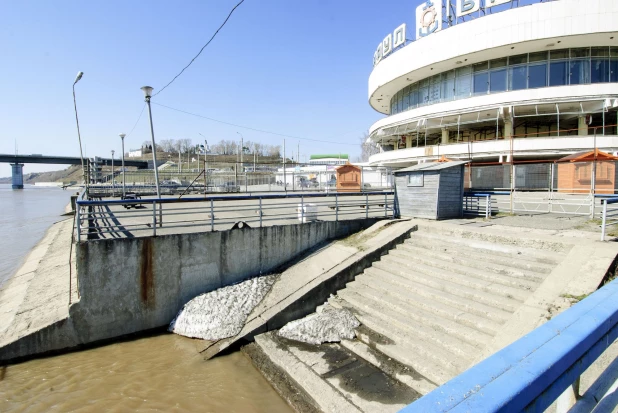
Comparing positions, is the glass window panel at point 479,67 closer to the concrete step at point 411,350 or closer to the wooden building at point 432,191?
the wooden building at point 432,191

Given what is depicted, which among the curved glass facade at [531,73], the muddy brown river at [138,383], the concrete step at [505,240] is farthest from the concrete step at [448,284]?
the curved glass facade at [531,73]

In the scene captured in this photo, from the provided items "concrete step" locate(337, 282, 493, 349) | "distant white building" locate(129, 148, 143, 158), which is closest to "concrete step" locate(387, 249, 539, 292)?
"concrete step" locate(337, 282, 493, 349)

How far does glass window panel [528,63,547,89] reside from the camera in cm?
2731

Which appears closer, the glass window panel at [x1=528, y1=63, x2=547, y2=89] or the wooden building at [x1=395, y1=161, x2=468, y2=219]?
the wooden building at [x1=395, y1=161, x2=468, y2=219]

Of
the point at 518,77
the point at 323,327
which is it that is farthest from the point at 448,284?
the point at 518,77

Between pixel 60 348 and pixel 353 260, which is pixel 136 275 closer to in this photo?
pixel 60 348

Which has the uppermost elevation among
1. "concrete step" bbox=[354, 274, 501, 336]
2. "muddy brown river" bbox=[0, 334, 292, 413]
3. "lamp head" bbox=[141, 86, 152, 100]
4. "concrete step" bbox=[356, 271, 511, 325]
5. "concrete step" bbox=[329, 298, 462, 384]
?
"lamp head" bbox=[141, 86, 152, 100]

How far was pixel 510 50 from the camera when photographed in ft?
90.1

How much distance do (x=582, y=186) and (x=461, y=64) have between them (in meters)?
17.4

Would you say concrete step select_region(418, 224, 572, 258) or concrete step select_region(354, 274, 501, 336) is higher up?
concrete step select_region(418, 224, 572, 258)

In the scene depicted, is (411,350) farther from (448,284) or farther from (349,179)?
(349,179)

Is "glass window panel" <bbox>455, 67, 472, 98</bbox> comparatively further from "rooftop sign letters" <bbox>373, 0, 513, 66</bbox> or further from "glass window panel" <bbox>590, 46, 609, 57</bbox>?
"glass window panel" <bbox>590, 46, 609, 57</bbox>

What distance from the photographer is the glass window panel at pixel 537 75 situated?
89.6 feet

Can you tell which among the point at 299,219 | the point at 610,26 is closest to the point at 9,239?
the point at 299,219
